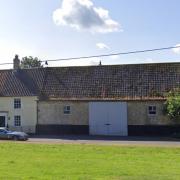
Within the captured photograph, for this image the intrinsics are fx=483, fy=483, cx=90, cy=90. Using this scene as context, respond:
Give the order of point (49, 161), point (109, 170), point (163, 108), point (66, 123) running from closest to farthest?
1. point (109, 170)
2. point (49, 161)
3. point (163, 108)
4. point (66, 123)

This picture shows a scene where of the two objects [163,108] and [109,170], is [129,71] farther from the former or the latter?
[109,170]

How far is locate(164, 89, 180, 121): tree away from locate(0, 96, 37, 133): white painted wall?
581 inches

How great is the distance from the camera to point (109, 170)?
18.8 meters

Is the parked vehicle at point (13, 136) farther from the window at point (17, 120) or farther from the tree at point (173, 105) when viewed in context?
the tree at point (173, 105)

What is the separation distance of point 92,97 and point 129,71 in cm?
534

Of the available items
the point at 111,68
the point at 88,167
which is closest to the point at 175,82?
the point at 111,68

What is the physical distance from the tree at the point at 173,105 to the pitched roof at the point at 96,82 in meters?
1.79

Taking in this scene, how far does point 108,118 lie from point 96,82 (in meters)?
4.98

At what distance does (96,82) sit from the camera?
176 ft

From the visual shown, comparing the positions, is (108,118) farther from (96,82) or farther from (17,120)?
(17,120)

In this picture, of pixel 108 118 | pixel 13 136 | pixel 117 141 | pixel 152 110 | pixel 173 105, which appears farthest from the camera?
pixel 108 118

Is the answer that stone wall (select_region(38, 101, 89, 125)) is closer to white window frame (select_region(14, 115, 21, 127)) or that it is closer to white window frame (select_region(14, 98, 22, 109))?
white window frame (select_region(14, 98, 22, 109))

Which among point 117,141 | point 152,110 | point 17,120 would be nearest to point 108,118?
point 152,110

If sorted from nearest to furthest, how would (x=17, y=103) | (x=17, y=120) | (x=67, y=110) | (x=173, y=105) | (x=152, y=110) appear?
(x=173, y=105), (x=152, y=110), (x=67, y=110), (x=17, y=103), (x=17, y=120)
